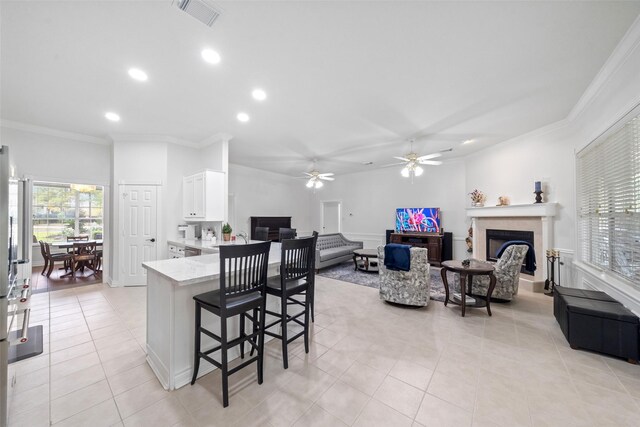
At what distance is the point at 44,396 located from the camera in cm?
184

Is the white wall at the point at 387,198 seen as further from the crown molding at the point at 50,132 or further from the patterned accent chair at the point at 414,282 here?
the crown molding at the point at 50,132

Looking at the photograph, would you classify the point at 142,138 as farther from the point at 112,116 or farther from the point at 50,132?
the point at 50,132

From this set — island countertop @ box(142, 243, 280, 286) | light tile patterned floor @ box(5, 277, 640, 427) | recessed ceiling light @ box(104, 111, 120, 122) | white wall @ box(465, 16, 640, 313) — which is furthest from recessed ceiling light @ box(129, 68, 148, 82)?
white wall @ box(465, 16, 640, 313)

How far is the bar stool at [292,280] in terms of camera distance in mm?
2168

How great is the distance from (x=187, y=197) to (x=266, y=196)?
11.3 ft

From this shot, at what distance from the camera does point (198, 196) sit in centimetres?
462

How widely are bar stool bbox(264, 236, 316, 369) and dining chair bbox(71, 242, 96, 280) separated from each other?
5554mm

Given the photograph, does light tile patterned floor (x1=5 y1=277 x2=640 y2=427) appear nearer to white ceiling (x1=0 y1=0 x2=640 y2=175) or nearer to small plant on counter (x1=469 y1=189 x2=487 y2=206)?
white ceiling (x1=0 y1=0 x2=640 y2=175)

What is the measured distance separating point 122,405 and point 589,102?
5.95m

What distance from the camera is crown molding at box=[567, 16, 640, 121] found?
208cm

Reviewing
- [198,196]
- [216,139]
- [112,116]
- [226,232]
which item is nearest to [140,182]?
[198,196]

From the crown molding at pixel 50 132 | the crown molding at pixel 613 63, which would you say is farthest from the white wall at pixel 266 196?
the crown molding at pixel 613 63

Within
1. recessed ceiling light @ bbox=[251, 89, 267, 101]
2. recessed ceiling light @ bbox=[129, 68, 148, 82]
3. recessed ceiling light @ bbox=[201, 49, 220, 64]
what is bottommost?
recessed ceiling light @ bbox=[201, 49, 220, 64]

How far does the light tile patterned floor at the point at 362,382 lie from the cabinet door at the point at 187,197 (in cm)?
232
